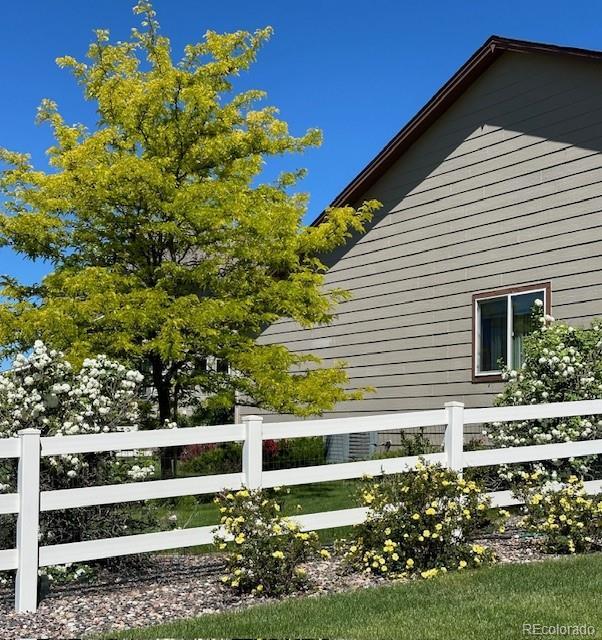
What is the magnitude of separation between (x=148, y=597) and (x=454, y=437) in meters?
3.38

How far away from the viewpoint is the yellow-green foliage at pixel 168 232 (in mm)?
12617

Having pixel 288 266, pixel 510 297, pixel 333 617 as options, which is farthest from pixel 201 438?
pixel 510 297

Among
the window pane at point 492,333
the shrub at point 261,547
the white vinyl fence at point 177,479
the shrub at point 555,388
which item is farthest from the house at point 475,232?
the shrub at point 261,547

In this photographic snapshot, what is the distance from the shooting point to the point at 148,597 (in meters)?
7.11

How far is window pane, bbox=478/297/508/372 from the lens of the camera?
14.1 meters

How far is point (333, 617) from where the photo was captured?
6.05m

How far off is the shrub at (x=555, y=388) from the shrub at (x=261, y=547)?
363 cm

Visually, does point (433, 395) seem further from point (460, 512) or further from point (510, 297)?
point (460, 512)

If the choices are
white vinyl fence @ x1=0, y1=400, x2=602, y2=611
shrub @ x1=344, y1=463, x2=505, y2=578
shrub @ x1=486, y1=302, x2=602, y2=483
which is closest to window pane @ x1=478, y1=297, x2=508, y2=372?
shrub @ x1=486, y1=302, x2=602, y2=483

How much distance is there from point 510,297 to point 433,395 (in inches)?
94.7

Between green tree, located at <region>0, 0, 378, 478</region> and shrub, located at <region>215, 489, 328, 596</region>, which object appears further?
green tree, located at <region>0, 0, 378, 478</region>

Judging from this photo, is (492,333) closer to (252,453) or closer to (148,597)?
(252,453)

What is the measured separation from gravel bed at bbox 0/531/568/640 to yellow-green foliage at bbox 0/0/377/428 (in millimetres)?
4784

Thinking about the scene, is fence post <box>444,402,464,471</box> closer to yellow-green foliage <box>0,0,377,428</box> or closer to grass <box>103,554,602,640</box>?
grass <box>103,554,602,640</box>
